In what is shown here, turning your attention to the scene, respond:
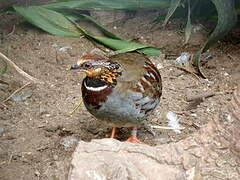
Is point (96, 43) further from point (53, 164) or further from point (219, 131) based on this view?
point (219, 131)

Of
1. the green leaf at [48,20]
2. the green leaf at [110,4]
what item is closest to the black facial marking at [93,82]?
the green leaf at [48,20]

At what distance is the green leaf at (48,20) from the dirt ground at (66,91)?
0.17m

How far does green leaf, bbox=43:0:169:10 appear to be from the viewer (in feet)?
18.0

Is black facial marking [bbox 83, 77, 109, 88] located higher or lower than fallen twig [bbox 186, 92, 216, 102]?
higher

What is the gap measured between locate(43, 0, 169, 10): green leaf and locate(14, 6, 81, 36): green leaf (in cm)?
12

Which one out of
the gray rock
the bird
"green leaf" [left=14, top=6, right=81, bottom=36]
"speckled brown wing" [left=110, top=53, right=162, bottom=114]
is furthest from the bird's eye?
"green leaf" [left=14, top=6, right=81, bottom=36]

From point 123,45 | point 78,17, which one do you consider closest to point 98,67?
point 123,45

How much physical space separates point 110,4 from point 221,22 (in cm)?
115

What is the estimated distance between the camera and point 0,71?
502 centimetres

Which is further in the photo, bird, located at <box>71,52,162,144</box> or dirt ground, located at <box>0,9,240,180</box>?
dirt ground, located at <box>0,9,240,180</box>

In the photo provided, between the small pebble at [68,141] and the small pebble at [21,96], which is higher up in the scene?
the small pebble at [68,141]

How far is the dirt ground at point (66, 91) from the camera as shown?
13.5ft

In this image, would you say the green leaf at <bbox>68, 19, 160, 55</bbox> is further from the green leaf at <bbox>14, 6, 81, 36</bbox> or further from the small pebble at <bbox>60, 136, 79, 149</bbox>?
the small pebble at <bbox>60, 136, 79, 149</bbox>

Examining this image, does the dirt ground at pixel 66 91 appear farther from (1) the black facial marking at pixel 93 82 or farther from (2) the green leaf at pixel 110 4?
(1) the black facial marking at pixel 93 82
